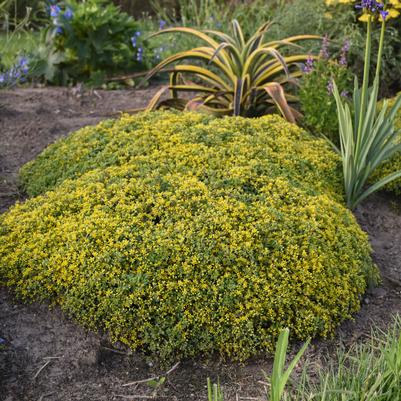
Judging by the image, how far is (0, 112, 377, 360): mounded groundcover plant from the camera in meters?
2.58

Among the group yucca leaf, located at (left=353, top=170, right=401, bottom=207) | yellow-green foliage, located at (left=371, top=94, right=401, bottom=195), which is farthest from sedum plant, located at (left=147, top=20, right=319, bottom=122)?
yucca leaf, located at (left=353, top=170, right=401, bottom=207)

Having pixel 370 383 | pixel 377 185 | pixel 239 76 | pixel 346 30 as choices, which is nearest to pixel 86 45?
pixel 239 76

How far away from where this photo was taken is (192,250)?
8.77 feet

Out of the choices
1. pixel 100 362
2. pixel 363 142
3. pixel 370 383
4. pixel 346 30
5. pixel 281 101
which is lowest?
pixel 100 362

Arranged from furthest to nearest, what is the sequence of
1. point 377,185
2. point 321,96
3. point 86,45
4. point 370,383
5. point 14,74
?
point 86,45
point 14,74
point 321,96
point 377,185
point 370,383

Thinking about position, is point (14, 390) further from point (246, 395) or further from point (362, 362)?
point (362, 362)

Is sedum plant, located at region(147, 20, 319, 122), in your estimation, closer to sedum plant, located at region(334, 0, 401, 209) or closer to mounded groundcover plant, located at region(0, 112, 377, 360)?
sedum plant, located at region(334, 0, 401, 209)

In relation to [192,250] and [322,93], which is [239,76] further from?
[192,250]

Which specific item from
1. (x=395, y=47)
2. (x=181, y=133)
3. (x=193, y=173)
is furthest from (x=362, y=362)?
(x=395, y=47)

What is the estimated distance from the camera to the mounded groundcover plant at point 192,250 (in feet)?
8.47

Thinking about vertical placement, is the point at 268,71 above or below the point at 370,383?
above

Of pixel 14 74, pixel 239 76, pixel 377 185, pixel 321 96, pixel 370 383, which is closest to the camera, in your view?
pixel 370 383

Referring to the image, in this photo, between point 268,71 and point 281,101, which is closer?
point 281,101

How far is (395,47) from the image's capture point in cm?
558
